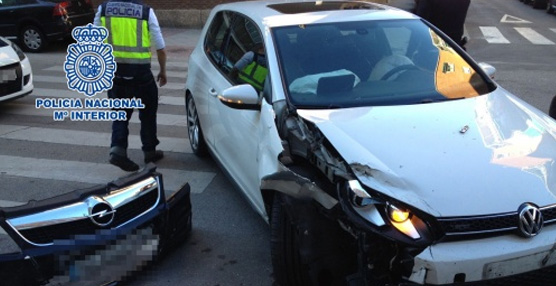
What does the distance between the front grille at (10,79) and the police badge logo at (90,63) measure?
2.99 feet

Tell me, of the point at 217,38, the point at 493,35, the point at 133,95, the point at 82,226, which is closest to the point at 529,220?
the point at 82,226

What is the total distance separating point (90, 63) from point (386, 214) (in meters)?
6.44

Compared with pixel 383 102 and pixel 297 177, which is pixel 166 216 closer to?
pixel 297 177

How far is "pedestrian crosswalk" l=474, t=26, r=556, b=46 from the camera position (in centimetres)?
1472

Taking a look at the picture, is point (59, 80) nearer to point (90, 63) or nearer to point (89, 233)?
point (90, 63)

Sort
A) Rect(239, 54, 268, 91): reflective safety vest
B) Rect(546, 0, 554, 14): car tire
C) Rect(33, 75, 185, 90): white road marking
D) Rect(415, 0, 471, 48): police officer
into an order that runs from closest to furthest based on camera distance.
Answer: Rect(239, 54, 268, 91): reflective safety vest, Rect(415, 0, 471, 48): police officer, Rect(33, 75, 185, 90): white road marking, Rect(546, 0, 554, 14): car tire

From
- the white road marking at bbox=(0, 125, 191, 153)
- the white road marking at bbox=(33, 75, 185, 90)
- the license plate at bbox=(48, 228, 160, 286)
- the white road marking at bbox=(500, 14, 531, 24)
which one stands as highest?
the license plate at bbox=(48, 228, 160, 286)

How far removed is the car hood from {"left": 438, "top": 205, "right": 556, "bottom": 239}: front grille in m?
0.03

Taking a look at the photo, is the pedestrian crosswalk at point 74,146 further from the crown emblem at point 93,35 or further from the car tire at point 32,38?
the car tire at point 32,38

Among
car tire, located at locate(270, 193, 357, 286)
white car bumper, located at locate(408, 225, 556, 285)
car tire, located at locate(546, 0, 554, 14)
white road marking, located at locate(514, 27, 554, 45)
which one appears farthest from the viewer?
car tire, located at locate(546, 0, 554, 14)

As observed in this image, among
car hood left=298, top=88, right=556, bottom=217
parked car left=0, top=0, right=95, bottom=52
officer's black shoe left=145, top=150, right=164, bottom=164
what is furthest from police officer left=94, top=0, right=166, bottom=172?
parked car left=0, top=0, right=95, bottom=52

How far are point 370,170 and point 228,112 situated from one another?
1.95 metres

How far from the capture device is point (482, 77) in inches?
166

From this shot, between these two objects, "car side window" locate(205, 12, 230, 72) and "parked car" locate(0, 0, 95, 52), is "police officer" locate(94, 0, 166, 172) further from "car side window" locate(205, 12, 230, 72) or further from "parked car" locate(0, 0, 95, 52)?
"parked car" locate(0, 0, 95, 52)
